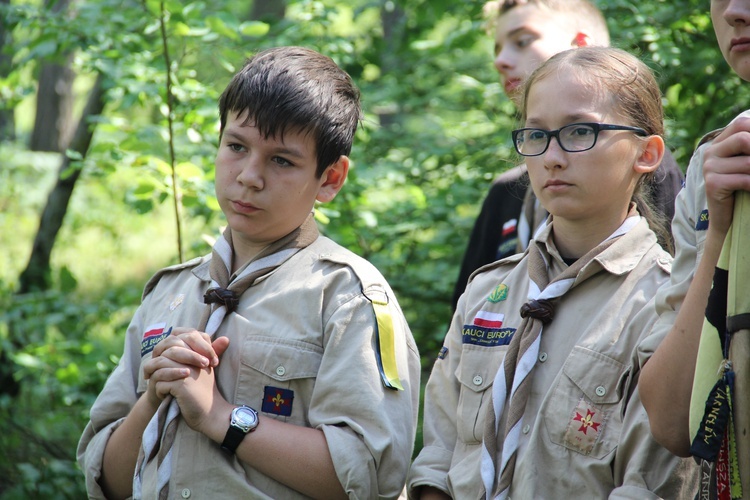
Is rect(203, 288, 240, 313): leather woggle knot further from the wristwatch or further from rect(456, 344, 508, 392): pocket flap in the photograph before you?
rect(456, 344, 508, 392): pocket flap

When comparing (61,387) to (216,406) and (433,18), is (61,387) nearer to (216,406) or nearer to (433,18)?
(216,406)

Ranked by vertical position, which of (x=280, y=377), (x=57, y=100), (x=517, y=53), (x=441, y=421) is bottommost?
(x=57, y=100)

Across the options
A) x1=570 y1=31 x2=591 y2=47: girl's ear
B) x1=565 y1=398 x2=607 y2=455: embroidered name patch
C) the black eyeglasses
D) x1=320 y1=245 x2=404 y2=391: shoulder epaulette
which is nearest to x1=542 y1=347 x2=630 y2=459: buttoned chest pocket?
x1=565 y1=398 x2=607 y2=455: embroidered name patch

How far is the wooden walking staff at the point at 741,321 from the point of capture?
5.25 feet

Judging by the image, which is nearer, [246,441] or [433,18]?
[246,441]

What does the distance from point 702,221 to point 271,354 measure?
1236 mm

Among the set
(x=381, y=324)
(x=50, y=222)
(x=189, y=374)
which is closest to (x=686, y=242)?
(x=381, y=324)

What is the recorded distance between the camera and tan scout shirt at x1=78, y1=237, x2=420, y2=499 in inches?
91.7

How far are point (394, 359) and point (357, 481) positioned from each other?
0.37 meters

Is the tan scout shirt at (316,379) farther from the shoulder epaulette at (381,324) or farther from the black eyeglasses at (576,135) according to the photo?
the black eyeglasses at (576,135)

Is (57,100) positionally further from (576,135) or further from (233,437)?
(576,135)

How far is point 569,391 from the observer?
2.16 metres

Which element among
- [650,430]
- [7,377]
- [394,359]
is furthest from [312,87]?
[7,377]

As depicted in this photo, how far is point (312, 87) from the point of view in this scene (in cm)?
264
